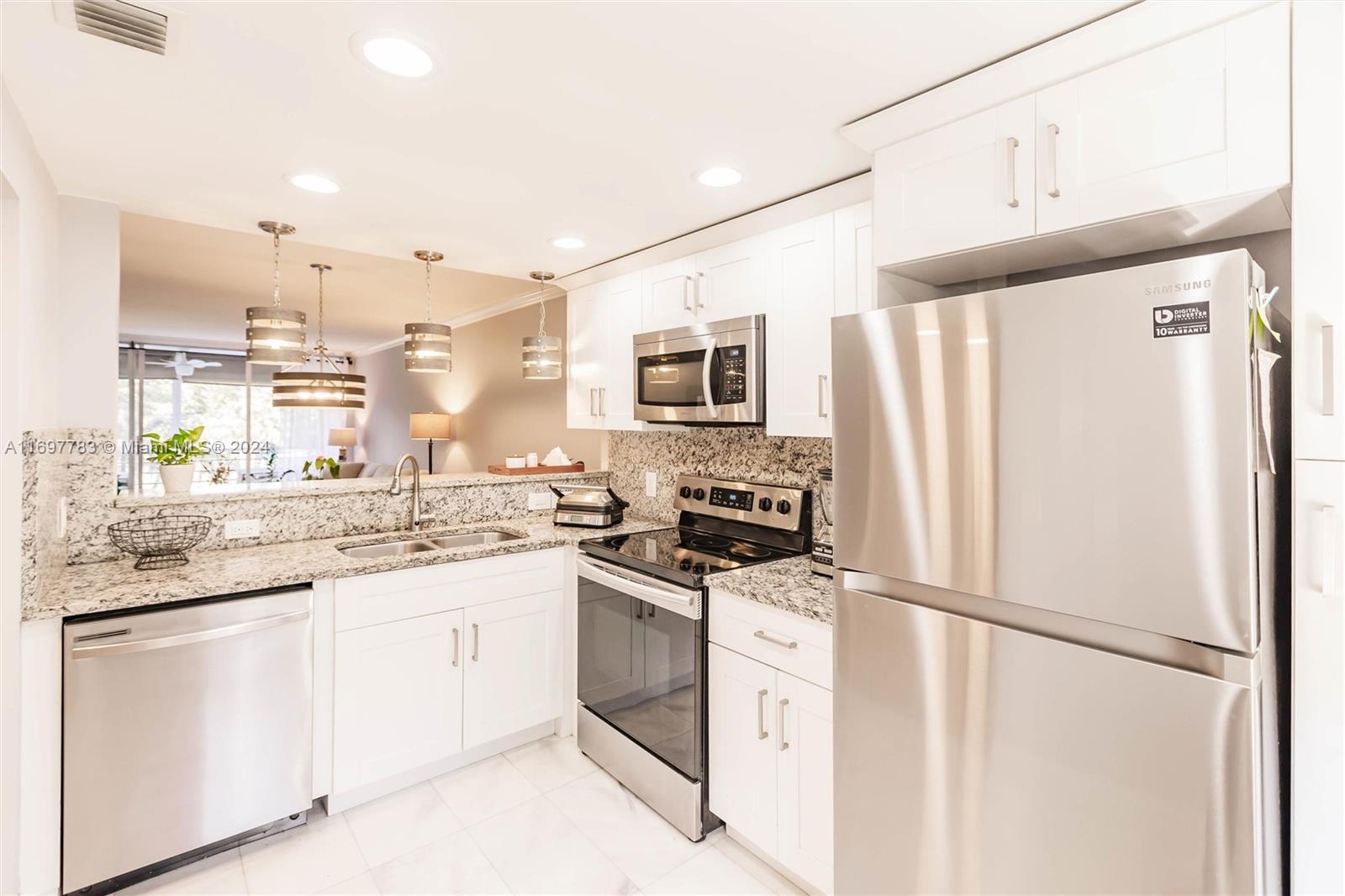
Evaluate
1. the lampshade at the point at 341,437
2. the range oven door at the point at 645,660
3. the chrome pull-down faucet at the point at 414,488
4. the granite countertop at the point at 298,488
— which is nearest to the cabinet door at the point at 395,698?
the range oven door at the point at 645,660

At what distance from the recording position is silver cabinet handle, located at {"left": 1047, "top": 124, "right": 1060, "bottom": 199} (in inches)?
53.7

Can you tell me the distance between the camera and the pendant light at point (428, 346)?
2.80 m

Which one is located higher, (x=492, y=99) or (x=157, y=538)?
(x=492, y=99)

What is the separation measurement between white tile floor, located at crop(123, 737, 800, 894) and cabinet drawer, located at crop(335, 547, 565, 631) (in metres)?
0.71

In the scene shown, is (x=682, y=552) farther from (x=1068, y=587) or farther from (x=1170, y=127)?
(x=1170, y=127)

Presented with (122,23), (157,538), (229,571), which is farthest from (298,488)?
(122,23)

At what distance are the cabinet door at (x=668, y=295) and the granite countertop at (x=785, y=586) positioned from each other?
3.60ft

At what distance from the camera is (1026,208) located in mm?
1418

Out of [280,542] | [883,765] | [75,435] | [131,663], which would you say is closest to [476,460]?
[280,542]

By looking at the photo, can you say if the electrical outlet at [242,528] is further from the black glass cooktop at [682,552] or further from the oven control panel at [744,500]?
the oven control panel at [744,500]

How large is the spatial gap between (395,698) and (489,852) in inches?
26.1

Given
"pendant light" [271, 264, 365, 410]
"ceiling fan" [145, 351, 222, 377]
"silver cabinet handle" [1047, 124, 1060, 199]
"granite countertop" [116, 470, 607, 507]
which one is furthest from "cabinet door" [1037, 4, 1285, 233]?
"ceiling fan" [145, 351, 222, 377]

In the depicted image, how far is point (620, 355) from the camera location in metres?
3.09

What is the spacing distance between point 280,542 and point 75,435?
783 mm
